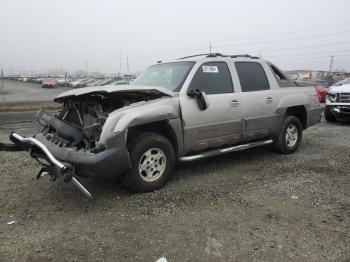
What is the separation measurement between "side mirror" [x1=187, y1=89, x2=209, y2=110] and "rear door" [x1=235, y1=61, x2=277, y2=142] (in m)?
0.99

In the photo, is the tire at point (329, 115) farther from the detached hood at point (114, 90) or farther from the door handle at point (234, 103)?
the detached hood at point (114, 90)

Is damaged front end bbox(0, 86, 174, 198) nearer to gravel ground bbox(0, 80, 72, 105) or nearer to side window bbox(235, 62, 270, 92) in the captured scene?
side window bbox(235, 62, 270, 92)

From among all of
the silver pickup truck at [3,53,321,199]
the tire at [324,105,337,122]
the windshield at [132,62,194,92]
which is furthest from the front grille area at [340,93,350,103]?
the windshield at [132,62,194,92]

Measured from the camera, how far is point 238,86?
6391mm

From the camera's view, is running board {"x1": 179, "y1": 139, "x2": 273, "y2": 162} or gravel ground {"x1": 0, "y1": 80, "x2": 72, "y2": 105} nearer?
running board {"x1": 179, "y1": 139, "x2": 273, "y2": 162}

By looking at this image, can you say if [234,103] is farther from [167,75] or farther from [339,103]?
[339,103]

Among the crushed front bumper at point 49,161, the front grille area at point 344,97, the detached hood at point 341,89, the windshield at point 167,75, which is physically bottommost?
the crushed front bumper at point 49,161

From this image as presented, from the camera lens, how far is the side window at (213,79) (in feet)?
19.3

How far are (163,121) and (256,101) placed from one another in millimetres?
2017

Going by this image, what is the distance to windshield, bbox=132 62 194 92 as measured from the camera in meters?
5.86

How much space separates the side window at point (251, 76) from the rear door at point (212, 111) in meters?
0.30

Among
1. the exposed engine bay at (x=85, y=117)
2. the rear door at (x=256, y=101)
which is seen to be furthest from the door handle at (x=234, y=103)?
the exposed engine bay at (x=85, y=117)

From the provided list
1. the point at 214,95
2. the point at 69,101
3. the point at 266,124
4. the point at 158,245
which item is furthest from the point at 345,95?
the point at 158,245

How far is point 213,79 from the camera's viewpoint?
611 centimetres
